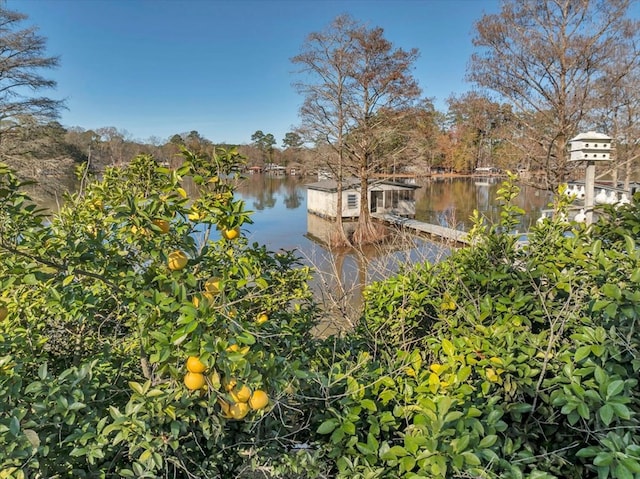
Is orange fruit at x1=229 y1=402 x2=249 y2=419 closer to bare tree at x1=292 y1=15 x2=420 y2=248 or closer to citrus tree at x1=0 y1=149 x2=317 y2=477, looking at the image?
citrus tree at x1=0 y1=149 x2=317 y2=477

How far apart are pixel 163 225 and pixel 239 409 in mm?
608

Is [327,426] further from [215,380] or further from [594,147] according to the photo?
[594,147]

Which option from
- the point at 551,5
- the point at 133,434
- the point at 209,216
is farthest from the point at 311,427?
the point at 551,5

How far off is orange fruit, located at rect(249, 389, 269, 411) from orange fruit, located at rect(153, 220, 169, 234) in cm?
57

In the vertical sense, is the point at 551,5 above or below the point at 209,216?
above

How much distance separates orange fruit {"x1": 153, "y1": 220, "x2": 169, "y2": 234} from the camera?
119 centimetres

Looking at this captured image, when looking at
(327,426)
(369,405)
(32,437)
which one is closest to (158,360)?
(32,437)

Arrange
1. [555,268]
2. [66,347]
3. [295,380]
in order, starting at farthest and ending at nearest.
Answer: [66,347] → [555,268] → [295,380]

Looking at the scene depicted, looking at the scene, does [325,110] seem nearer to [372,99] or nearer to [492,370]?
[372,99]

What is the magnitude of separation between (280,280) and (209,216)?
97cm

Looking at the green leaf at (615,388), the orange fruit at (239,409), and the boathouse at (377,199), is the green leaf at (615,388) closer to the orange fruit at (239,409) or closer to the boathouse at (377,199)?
the orange fruit at (239,409)

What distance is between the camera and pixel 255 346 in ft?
4.04

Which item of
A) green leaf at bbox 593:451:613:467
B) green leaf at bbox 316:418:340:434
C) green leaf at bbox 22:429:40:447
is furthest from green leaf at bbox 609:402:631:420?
green leaf at bbox 22:429:40:447

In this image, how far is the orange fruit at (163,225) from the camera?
3.89 ft
